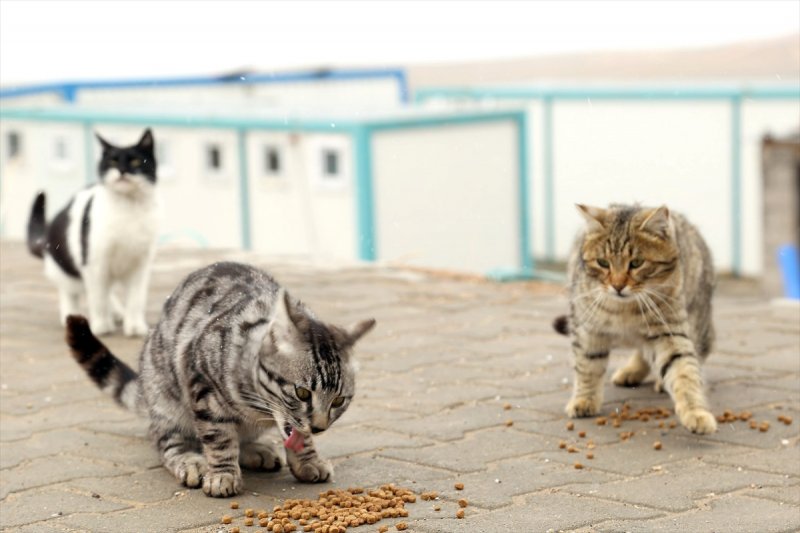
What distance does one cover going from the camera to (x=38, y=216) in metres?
6.69

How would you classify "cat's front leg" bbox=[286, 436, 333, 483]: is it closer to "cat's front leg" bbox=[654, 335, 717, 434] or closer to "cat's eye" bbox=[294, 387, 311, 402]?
"cat's eye" bbox=[294, 387, 311, 402]

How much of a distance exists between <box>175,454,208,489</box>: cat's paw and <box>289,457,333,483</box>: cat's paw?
0.28 meters

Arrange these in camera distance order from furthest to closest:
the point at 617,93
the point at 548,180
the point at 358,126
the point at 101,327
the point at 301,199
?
1. the point at 548,180
2. the point at 617,93
3. the point at 301,199
4. the point at 358,126
5. the point at 101,327

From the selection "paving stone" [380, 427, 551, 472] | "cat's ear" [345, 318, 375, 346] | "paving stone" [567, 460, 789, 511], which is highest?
"cat's ear" [345, 318, 375, 346]

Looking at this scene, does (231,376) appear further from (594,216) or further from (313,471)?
(594,216)

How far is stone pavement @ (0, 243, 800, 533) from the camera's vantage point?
11.6 ft

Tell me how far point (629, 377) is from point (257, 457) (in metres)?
1.80

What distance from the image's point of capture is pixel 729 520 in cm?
344

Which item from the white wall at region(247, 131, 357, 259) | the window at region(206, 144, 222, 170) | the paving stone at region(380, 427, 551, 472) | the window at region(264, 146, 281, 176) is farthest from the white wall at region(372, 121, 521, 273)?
the paving stone at region(380, 427, 551, 472)

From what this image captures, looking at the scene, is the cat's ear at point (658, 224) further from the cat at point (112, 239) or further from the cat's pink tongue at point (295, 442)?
the cat at point (112, 239)

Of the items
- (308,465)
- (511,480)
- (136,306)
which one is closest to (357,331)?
(308,465)

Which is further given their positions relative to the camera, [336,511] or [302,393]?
[336,511]

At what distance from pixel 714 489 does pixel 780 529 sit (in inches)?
15.2

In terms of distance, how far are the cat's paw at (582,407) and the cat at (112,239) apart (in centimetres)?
251
